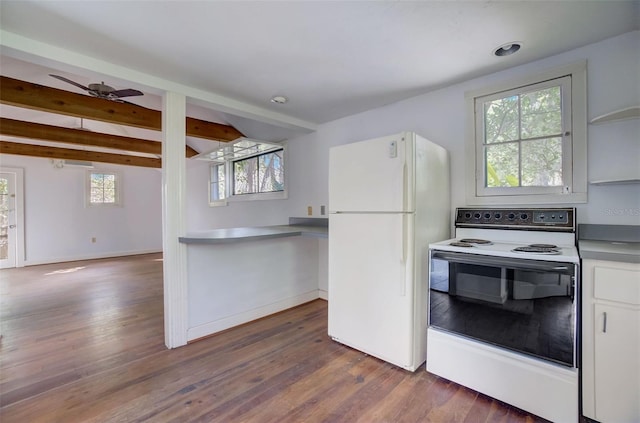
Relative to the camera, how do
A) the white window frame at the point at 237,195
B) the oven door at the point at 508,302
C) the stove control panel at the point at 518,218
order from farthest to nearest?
the white window frame at the point at 237,195 → the stove control panel at the point at 518,218 → the oven door at the point at 508,302

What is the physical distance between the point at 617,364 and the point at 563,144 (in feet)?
4.41

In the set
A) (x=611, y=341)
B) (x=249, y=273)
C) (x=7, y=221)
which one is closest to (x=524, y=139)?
(x=611, y=341)

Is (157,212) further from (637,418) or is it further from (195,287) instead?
(637,418)

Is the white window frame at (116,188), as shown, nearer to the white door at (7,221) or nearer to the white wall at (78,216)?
the white wall at (78,216)

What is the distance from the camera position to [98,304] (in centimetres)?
342

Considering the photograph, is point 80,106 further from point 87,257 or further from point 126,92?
point 87,257

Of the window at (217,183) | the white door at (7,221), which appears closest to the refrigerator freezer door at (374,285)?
the window at (217,183)

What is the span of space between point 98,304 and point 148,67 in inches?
115

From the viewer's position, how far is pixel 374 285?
6.88 ft

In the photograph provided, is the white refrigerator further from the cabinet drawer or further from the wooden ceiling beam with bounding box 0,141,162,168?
the wooden ceiling beam with bounding box 0,141,162,168

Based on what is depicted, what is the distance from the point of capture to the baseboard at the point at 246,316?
2508 mm

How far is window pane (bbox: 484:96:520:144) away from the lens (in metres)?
2.15

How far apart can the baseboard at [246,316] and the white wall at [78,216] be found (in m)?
5.55

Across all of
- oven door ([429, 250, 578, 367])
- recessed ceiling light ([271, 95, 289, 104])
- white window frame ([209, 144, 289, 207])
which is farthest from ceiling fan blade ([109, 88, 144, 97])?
oven door ([429, 250, 578, 367])
